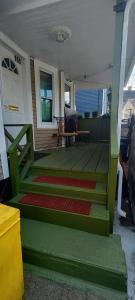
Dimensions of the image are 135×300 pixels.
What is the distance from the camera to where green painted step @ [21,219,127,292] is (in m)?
1.38

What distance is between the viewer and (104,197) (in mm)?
2018

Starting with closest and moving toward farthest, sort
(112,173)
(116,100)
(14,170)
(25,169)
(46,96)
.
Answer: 1. (112,173)
2. (116,100)
3. (14,170)
4. (25,169)
5. (46,96)

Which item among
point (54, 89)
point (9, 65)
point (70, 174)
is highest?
point (9, 65)

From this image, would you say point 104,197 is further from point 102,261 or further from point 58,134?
point 58,134

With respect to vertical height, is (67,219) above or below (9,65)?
below

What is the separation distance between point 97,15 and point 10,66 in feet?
5.69

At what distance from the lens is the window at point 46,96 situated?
4270 mm

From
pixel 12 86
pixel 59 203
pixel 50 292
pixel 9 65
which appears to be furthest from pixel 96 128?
pixel 50 292

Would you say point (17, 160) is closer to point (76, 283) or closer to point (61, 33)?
point (76, 283)

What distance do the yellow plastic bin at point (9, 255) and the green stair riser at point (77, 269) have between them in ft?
1.16

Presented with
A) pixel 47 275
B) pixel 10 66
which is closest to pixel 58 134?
pixel 10 66

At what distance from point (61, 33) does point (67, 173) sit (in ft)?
7.22

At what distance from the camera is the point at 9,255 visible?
1.08 m

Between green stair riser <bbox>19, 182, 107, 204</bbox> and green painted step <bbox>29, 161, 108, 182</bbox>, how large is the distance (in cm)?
32
